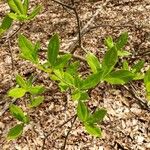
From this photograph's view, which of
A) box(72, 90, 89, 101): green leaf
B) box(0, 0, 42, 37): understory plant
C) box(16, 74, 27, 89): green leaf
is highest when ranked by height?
box(0, 0, 42, 37): understory plant

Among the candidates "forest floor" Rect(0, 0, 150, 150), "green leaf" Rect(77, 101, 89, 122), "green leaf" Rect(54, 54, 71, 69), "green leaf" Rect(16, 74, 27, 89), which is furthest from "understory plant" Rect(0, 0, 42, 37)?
"forest floor" Rect(0, 0, 150, 150)

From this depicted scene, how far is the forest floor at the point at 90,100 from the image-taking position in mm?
2955

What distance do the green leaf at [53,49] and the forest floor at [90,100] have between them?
132 cm

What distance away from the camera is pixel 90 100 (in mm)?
3268

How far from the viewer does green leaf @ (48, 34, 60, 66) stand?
44.1 inches

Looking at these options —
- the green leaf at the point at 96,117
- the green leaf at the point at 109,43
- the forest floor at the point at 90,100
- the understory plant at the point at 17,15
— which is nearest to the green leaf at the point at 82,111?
the green leaf at the point at 96,117

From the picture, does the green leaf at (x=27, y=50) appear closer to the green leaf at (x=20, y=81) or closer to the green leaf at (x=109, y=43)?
the green leaf at (x=20, y=81)

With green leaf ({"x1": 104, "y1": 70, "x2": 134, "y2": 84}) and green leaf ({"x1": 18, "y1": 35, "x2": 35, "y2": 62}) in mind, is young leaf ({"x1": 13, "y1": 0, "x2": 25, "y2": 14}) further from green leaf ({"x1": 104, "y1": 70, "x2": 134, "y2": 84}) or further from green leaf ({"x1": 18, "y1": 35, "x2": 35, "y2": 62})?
green leaf ({"x1": 104, "y1": 70, "x2": 134, "y2": 84})

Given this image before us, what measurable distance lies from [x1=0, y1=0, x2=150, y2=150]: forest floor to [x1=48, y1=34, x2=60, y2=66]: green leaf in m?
1.32

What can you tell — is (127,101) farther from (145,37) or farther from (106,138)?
(145,37)

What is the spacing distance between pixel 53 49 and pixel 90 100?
2176 mm

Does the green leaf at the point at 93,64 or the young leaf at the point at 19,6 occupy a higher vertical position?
the young leaf at the point at 19,6

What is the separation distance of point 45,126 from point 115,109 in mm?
670

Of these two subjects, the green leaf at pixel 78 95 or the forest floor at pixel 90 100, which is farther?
the forest floor at pixel 90 100
